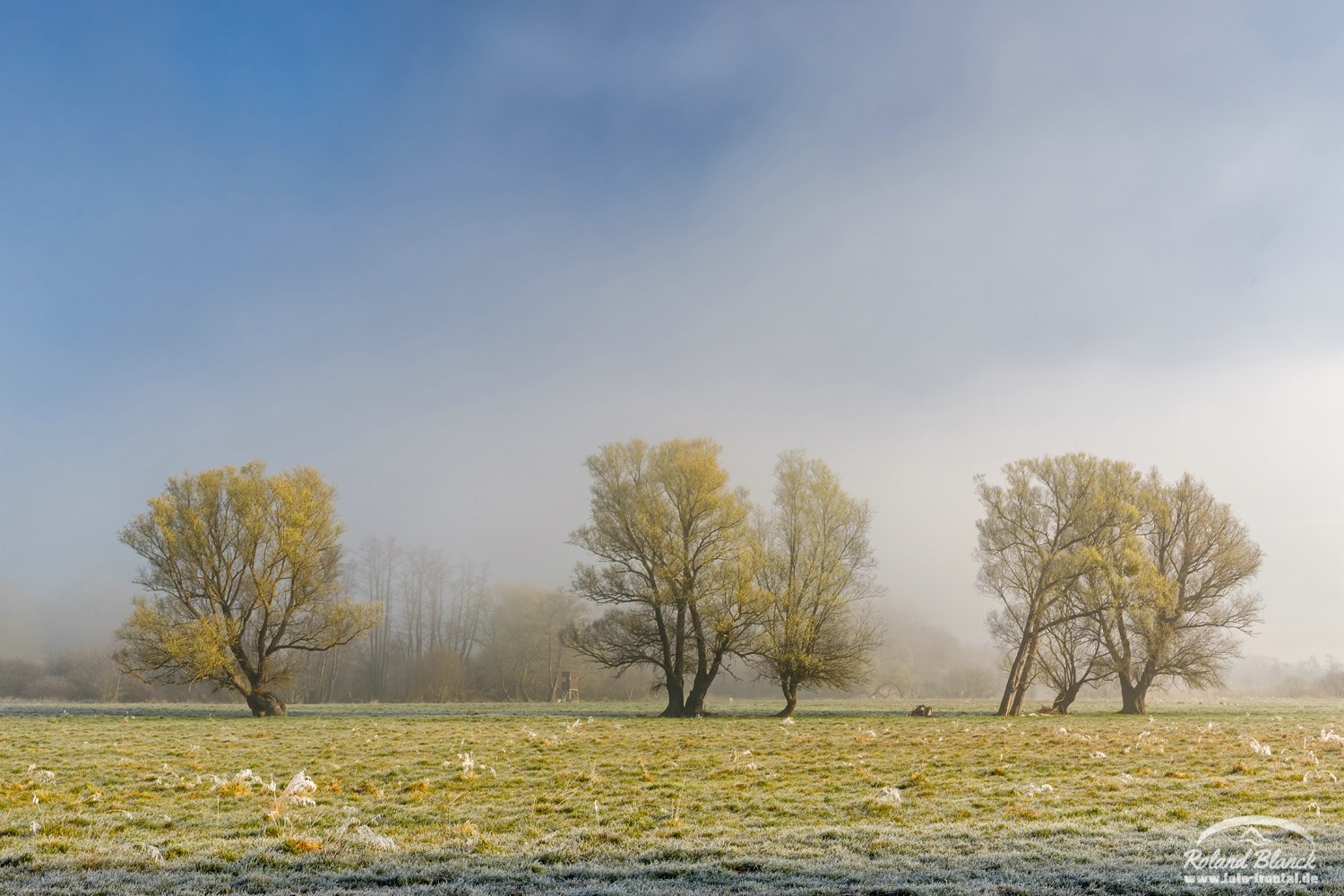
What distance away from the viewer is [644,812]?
1066 cm

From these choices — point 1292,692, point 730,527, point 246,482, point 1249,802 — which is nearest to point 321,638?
point 246,482

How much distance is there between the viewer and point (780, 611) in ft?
123

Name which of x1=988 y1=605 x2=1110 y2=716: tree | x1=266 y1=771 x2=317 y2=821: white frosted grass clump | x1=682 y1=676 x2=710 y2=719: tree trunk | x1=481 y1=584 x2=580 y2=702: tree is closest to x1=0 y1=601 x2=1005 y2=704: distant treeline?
x1=481 y1=584 x2=580 y2=702: tree

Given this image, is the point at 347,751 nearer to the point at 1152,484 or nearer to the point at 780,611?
the point at 780,611

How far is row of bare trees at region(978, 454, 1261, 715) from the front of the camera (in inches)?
1516

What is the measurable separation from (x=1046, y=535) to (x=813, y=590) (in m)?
Result: 12.4

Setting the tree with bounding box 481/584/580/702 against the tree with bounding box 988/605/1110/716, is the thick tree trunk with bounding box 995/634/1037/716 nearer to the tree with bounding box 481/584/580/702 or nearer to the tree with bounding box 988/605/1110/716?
the tree with bounding box 988/605/1110/716

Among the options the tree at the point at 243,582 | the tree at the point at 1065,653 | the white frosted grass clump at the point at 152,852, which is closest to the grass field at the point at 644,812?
the white frosted grass clump at the point at 152,852

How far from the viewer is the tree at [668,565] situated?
35969mm

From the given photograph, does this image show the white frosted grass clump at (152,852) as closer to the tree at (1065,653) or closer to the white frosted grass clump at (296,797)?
the white frosted grass clump at (296,797)

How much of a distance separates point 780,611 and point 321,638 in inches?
882

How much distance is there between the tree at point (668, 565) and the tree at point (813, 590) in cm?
204

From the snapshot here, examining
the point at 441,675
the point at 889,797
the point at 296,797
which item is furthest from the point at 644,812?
the point at 441,675

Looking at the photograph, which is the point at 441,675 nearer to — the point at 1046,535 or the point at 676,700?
the point at 676,700
